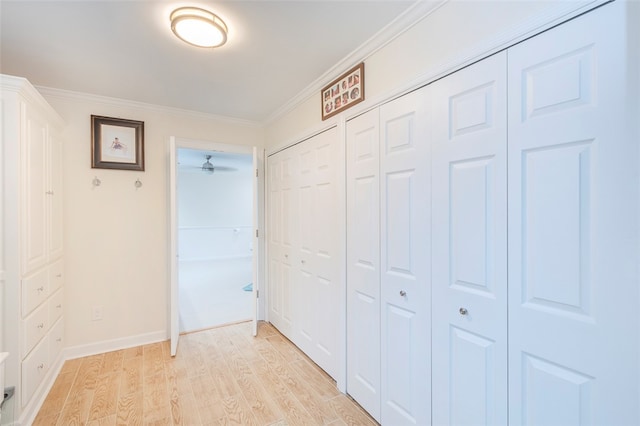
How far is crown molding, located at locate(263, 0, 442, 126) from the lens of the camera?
1.45 metres

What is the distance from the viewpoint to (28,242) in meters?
1.86

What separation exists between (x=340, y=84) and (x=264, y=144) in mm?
1668

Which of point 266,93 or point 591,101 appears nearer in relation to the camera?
point 591,101

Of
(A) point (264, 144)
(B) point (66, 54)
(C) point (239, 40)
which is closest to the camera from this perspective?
(C) point (239, 40)

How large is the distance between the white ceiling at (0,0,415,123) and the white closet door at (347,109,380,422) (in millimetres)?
527

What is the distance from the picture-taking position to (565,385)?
1003 mm

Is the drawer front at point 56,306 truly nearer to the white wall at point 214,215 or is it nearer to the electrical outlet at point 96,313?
the electrical outlet at point 96,313

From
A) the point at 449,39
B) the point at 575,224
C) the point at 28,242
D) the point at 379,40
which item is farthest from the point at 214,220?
the point at 575,224

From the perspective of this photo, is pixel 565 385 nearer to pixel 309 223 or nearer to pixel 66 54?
pixel 309 223

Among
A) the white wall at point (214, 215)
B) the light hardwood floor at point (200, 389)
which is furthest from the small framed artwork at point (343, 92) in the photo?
the white wall at point (214, 215)

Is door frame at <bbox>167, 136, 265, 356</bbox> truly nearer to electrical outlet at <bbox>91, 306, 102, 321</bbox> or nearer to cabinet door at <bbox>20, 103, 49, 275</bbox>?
electrical outlet at <bbox>91, 306, 102, 321</bbox>

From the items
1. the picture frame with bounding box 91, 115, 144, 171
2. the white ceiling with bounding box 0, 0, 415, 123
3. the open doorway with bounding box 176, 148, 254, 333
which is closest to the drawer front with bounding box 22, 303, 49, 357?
the picture frame with bounding box 91, 115, 144, 171

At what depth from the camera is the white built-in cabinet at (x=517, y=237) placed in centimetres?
89

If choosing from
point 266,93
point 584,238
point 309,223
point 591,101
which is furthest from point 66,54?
point 584,238
